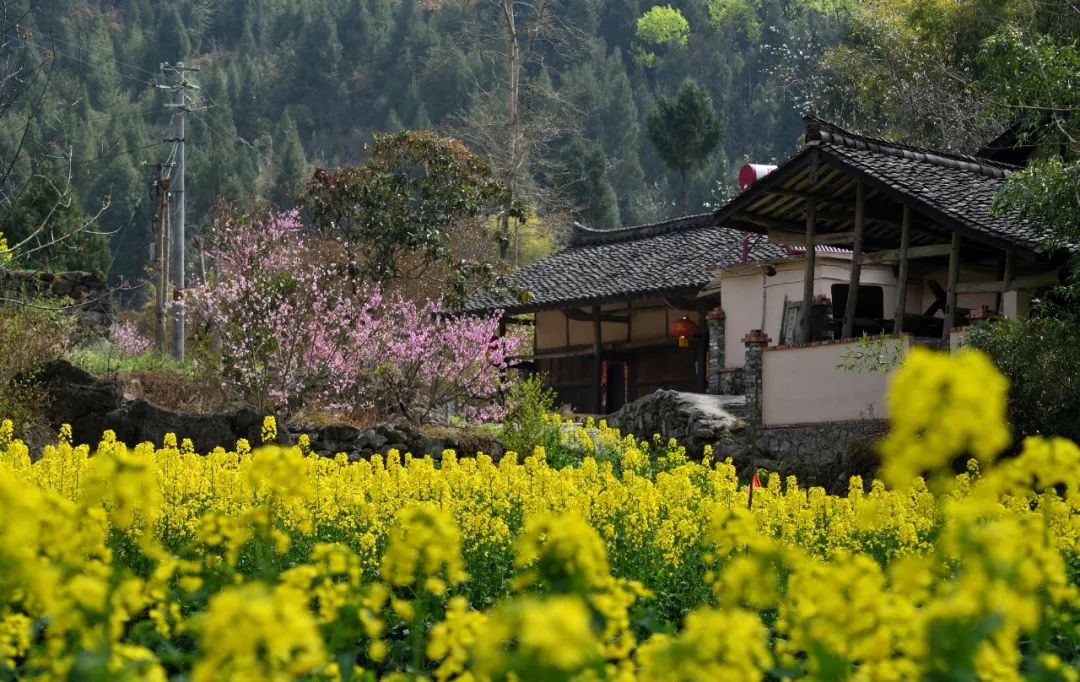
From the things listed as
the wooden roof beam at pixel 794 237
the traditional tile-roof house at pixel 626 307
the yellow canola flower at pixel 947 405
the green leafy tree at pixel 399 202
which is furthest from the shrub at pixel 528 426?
the yellow canola flower at pixel 947 405

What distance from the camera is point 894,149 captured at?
55.6 ft

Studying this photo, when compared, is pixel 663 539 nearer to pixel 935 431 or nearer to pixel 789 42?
pixel 935 431

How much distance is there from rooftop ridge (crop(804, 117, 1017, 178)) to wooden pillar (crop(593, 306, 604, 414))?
27.6ft

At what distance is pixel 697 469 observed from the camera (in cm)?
1315

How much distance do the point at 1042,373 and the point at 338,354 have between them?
8.76m

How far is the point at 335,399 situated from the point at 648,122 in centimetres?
2748

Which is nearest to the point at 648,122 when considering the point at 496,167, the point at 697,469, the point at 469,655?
the point at 496,167

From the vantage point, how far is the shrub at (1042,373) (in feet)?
40.7

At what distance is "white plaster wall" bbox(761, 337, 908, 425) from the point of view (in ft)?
50.8

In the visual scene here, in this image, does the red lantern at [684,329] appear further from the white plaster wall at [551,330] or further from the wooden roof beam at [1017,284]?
the wooden roof beam at [1017,284]

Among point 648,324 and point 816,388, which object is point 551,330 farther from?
point 816,388

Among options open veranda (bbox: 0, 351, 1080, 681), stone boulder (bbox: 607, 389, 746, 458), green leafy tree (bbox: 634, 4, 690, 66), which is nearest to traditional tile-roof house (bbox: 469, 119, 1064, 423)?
stone boulder (bbox: 607, 389, 746, 458)

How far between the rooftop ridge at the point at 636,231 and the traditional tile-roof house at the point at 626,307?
1.4 inches

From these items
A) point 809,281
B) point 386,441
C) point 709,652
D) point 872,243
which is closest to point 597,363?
point 872,243
